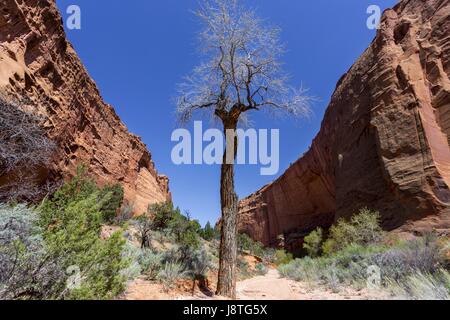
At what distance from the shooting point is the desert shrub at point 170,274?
5580mm

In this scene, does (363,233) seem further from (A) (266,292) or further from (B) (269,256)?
(B) (269,256)

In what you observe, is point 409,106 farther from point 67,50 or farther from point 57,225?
point 67,50

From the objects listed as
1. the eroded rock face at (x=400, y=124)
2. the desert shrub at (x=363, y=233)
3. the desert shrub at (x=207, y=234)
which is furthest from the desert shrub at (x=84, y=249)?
the desert shrub at (x=207, y=234)

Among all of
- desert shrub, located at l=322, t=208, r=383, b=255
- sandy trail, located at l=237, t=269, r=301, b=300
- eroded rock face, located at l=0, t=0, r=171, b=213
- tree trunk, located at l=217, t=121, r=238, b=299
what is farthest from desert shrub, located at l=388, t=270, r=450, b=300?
desert shrub, located at l=322, t=208, r=383, b=255

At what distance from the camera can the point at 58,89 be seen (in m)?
13.9

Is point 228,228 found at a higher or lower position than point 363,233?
higher

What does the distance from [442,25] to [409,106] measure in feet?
18.6

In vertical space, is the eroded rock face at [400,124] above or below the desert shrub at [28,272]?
above

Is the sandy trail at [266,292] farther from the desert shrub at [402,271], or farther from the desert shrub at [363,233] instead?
the desert shrub at [363,233]

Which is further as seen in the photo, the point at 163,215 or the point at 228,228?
the point at 163,215

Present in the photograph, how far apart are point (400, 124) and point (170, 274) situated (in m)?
15.6

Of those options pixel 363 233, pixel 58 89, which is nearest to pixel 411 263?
pixel 363 233

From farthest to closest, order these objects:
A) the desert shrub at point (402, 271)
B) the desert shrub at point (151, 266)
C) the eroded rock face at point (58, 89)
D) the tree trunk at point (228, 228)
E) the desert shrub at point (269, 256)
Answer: the desert shrub at point (269, 256), the eroded rock face at point (58, 89), the desert shrub at point (151, 266), the tree trunk at point (228, 228), the desert shrub at point (402, 271)

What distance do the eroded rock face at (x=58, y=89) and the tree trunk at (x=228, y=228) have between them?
4496 millimetres
